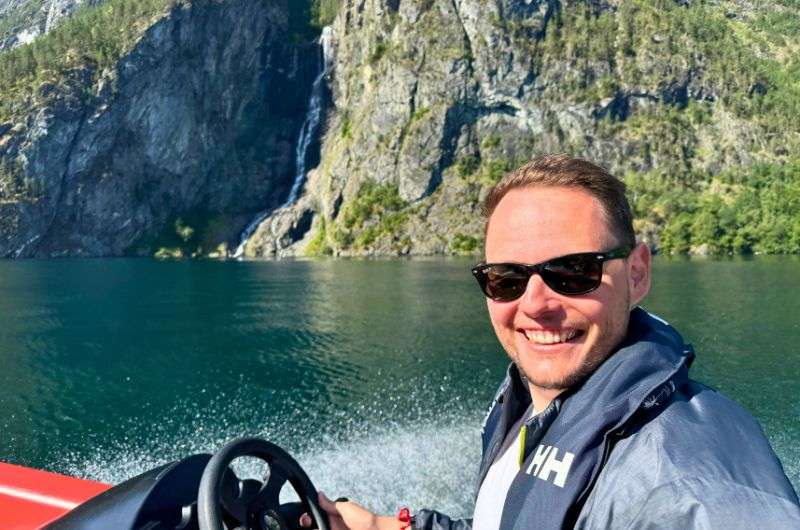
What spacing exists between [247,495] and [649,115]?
17641 centimetres

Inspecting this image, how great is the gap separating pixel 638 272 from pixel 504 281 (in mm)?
638

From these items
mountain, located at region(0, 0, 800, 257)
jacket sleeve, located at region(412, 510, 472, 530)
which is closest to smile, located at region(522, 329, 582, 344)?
jacket sleeve, located at region(412, 510, 472, 530)

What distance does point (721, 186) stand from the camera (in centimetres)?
15338

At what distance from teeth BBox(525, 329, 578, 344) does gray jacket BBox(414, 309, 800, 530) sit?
24 centimetres

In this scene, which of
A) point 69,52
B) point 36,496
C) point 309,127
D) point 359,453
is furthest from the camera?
point 309,127

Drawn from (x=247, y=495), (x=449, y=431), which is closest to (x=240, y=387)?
(x=449, y=431)

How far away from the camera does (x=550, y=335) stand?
3170 millimetres

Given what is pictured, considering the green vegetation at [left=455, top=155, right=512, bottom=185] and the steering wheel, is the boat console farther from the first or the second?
the green vegetation at [left=455, top=155, right=512, bottom=185]

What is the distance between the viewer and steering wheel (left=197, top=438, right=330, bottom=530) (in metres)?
3.32

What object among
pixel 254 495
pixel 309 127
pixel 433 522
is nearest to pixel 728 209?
pixel 309 127

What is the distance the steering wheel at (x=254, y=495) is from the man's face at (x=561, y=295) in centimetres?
164

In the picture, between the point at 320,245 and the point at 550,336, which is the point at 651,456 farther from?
the point at 320,245

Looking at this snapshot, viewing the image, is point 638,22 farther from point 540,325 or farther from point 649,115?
point 540,325

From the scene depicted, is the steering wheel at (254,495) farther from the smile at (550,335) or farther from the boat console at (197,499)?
the smile at (550,335)
